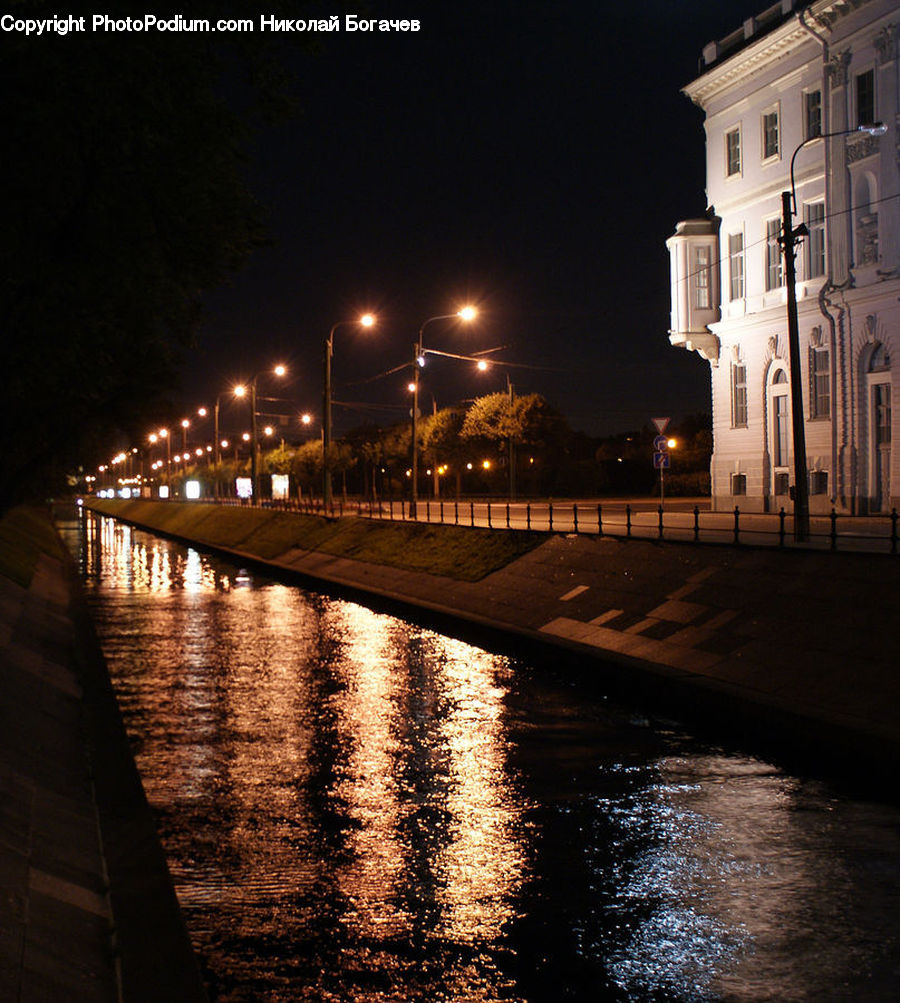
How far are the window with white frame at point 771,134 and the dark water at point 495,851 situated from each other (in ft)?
105

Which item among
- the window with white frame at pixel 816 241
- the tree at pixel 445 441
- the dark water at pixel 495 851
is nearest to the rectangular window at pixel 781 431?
the window with white frame at pixel 816 241

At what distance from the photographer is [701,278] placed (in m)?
48.2

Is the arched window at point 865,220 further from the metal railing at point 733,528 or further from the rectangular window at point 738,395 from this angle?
the metal railing at point 733,528

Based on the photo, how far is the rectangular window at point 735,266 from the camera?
45938mm

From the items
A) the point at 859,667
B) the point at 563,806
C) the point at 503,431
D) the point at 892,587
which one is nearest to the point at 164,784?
the point at 563,806

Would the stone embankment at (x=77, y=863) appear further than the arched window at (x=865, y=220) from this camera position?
No

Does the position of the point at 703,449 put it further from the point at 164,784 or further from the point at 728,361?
the point at 164,784

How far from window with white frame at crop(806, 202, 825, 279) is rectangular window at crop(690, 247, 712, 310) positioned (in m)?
6.89

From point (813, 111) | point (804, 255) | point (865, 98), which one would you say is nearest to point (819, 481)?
point (804, 255)

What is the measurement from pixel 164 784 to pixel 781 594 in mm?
10153

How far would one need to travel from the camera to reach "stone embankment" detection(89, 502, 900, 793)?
1264cm

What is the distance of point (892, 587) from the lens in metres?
16.0

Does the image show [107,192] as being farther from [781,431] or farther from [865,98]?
[781,431]

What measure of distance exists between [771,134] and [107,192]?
37405 millimetres
